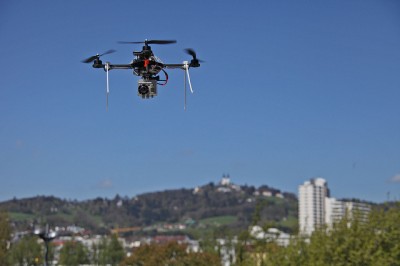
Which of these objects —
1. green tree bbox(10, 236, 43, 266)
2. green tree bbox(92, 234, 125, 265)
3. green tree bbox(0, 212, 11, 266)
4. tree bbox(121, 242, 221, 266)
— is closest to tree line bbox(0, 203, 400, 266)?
tree bbox(121, 242, 221, 266)

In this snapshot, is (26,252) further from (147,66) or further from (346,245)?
(147,66)

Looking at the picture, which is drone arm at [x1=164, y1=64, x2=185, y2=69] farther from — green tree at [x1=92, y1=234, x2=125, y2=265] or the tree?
green tree at [x1=92, y1=234, x2=125, y2=265]

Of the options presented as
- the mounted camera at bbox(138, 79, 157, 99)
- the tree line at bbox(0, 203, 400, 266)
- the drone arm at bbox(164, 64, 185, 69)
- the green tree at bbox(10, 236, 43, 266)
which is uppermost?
the green tree at bbox(10, 236, 43, 266)

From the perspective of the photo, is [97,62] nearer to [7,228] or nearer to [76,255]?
[7,228]

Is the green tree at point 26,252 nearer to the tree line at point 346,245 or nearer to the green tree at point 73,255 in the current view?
the green tree at point 73,255

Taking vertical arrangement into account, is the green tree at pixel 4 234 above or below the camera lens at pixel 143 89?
above

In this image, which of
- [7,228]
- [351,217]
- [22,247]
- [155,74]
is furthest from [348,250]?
[22,247]

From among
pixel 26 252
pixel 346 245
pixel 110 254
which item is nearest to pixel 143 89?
pixel 346 245

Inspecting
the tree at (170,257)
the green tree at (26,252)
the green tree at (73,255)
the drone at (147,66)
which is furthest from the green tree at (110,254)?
the drone at (147,66)
